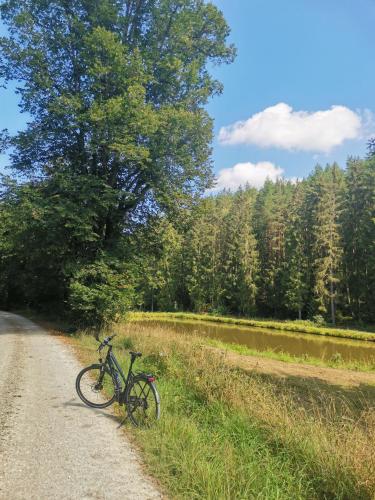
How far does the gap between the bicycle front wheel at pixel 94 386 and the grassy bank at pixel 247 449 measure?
113 centimetres

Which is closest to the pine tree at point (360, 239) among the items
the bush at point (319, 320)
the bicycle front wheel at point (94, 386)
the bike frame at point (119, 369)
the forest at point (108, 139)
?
the bush at point (319, 320)

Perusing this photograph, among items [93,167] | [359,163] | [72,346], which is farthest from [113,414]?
[359,163]

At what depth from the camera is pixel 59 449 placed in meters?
5.04

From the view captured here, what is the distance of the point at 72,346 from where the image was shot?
538 inches

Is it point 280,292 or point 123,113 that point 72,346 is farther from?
point 280,292

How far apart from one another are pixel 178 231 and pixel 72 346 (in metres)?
9.16

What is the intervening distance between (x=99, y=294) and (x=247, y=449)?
12333 millimetres

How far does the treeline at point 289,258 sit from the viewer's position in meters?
45.7

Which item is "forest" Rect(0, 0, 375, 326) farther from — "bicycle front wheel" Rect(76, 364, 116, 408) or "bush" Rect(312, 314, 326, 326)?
"bush" Rect(312, 314, 326, 326)

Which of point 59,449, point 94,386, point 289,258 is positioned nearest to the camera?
point 59,449

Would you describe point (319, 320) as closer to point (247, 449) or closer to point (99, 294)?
point (99, 294)

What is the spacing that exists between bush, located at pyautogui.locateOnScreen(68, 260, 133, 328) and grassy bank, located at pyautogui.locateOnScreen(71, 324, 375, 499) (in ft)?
31.3

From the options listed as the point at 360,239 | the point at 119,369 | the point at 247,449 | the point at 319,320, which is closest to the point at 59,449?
the point at 119,369

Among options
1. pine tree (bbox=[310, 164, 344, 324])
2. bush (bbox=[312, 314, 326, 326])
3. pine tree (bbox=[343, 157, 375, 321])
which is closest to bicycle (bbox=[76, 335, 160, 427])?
bush (bbox=[312, 314, 326, 326])
